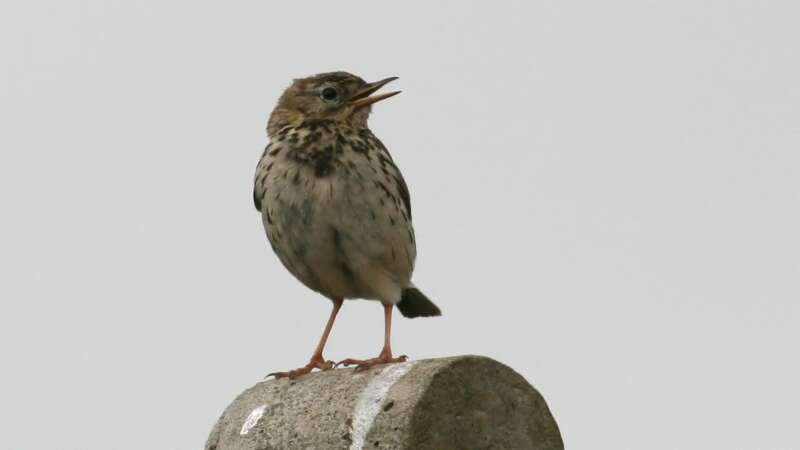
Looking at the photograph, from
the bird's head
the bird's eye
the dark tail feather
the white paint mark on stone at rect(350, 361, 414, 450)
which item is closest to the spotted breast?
the bird's head

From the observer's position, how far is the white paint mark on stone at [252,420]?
910 centimetres

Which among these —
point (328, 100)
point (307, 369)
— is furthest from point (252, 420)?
point (328, 100)

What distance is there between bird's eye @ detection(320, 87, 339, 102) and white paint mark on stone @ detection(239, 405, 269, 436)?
321cm

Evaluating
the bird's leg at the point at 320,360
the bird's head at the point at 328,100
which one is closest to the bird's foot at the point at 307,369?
the bird's leg at the point at 320,360

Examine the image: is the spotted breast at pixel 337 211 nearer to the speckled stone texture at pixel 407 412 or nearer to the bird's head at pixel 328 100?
the bird's head at pixel 328 100

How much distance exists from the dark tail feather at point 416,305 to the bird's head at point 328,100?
153cm

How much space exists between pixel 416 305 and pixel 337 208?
1.97 m

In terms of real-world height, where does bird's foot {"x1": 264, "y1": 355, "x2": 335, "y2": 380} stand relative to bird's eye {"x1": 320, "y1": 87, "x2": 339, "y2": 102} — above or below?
below

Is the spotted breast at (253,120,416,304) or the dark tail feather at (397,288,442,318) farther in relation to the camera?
the dark tail feather at (397,288,442,318)

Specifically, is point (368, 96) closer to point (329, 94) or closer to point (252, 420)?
point (329, 94)

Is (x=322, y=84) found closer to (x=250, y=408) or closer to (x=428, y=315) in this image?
(x=428, y=315)

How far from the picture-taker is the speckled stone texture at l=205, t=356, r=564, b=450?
829cm

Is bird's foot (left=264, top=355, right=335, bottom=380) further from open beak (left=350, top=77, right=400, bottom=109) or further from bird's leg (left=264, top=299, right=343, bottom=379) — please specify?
open beak (left=350, top=77, right=400, bottom=109)

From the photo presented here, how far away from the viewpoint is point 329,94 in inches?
453
